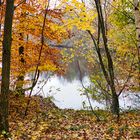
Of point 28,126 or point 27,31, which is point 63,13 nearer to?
point 27,31

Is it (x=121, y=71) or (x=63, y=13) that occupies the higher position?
A: (x=63, y=13)

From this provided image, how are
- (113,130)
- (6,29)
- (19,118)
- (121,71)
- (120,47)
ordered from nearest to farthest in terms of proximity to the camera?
(6,29)
(113,130)
(19,118)
(120,47)
(121,71)

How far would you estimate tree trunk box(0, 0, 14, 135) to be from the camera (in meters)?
8.48

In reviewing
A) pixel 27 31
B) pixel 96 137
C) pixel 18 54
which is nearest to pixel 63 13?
pixel 27 31

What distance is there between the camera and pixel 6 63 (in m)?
8.62

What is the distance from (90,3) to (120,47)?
5.63 m

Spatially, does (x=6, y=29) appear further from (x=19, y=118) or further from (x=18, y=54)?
(x=18, y=54)

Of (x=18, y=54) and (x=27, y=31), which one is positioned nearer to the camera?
(x=27, y=31)

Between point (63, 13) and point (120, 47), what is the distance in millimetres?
5288

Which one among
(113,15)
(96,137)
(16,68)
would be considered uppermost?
(113,15)

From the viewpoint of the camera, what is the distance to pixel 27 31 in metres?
14.3

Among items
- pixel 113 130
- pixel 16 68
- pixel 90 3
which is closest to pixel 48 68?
pixel 16 68

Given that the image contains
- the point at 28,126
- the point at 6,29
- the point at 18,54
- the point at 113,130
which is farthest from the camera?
the point at 18,54

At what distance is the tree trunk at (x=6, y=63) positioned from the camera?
8.48m
